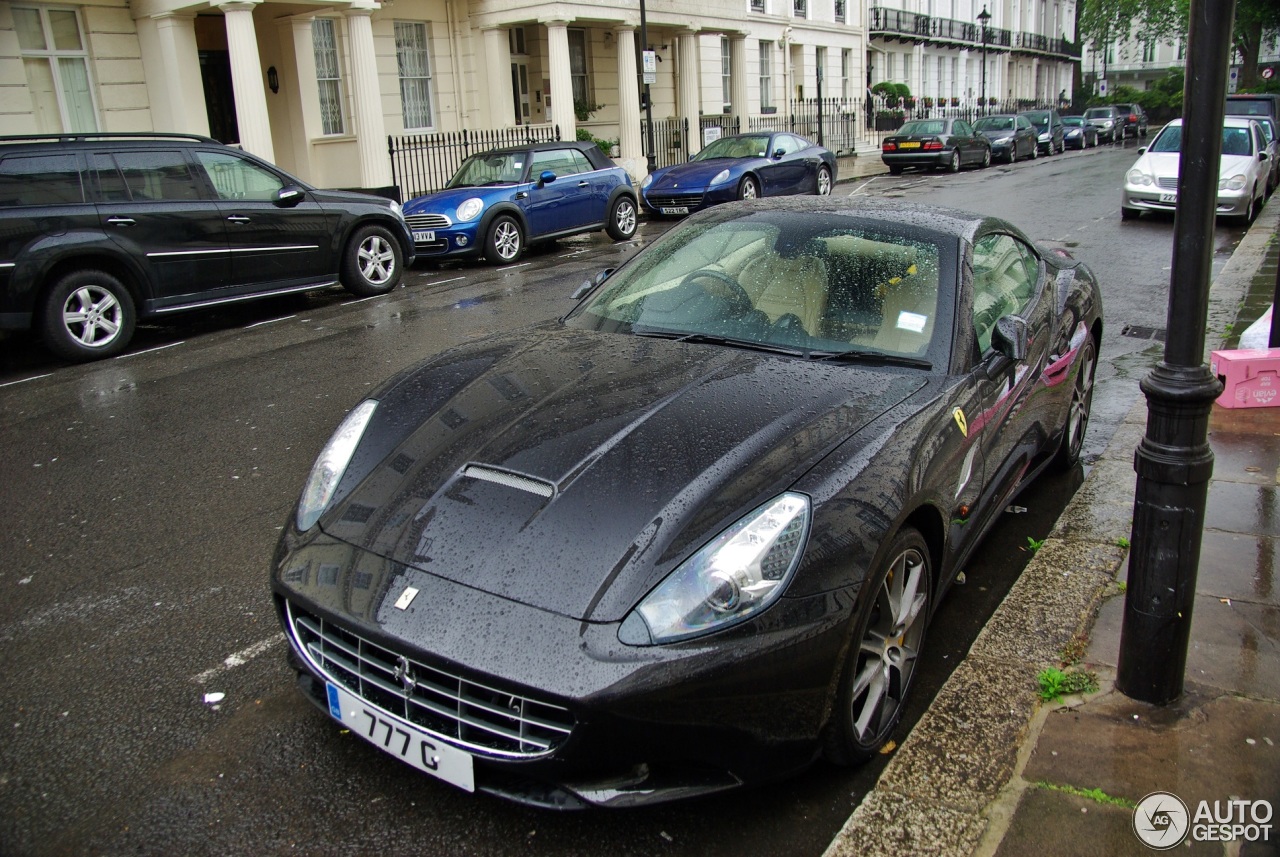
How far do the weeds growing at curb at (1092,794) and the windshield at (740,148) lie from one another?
17.0m

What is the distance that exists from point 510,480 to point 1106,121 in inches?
1909

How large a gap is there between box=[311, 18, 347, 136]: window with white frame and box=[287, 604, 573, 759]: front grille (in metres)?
18.4

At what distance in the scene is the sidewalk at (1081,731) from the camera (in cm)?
248

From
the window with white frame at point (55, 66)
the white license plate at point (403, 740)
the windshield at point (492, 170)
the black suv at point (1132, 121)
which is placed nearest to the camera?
the white license plate at point (403, 740)

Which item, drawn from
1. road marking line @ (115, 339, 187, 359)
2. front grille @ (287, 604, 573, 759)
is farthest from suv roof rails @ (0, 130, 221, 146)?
front grille @ (287, 604, 573, 759)

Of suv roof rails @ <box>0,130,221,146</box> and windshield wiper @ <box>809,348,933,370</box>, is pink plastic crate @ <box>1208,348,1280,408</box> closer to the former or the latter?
windshield wiper @ <box>809,348,933,370</box>

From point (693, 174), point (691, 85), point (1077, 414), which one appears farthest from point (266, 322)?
point (691, 85)

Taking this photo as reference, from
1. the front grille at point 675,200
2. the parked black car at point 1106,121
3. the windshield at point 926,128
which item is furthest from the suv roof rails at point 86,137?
the parked black car at point 1106,121

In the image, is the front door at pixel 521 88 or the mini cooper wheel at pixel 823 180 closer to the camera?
the mini cooper wheel at pixel 823 180

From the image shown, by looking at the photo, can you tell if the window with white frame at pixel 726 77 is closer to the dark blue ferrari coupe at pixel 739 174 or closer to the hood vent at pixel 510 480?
the dark blue ferrari coupe at pixel 739 174

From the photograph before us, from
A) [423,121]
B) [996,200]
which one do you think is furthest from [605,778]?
[423,121]

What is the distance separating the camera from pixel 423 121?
72.8ft

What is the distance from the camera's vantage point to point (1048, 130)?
3725cm

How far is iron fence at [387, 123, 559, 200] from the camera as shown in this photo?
1952cm
